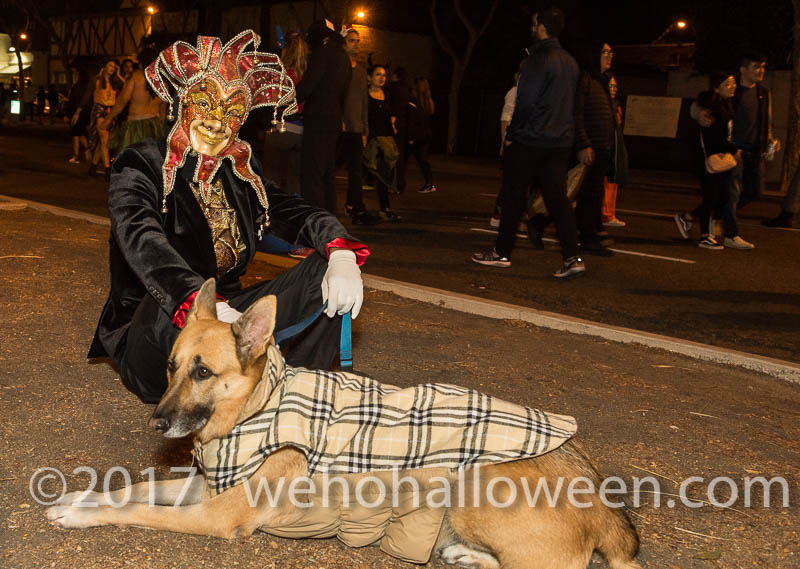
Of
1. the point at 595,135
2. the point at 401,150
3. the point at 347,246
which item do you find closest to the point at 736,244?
the point at 595,135

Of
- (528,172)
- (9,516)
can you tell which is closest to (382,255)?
(528,172)

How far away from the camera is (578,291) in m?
7.81

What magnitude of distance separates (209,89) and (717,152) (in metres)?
8.14

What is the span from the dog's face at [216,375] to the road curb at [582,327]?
3902 millimetres

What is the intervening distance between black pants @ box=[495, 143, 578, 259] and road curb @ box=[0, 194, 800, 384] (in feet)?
5.83

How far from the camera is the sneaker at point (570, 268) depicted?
27.1ft

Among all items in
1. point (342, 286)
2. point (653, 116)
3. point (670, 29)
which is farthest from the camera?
point (670, 29)

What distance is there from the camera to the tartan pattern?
2.72 meters

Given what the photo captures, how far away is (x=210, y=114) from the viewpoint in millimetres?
3746

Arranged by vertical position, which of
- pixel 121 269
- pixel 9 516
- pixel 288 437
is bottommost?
pixel 9 516

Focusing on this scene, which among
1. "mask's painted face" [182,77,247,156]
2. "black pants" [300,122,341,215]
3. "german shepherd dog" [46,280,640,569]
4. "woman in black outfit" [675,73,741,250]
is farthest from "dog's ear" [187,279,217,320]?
"woman in black outfit" [675,73,741,250]

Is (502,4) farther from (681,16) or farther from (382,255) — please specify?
(382,255)

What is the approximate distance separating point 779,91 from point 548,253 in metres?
16.5

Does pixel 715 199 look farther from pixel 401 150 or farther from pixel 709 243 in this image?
pixel 401 150
